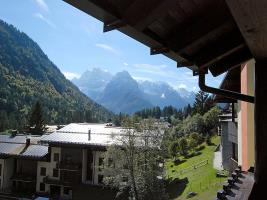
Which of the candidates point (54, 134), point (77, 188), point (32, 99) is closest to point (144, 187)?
point (77, 188)

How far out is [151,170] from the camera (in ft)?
79.9

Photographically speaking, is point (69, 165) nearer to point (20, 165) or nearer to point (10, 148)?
point (20, 165)

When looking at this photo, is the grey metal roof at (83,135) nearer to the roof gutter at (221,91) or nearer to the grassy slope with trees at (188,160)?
the grassy slope with trees at (188,160)

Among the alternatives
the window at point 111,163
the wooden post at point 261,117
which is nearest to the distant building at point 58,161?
the window at point 111,163

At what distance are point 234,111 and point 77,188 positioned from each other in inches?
893

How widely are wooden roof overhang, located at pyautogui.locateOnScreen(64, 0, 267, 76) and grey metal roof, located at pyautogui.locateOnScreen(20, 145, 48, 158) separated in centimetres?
3603

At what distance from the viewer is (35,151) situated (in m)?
39.1

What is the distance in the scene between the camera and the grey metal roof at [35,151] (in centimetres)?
3802

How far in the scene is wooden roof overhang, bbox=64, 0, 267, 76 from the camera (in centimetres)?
217

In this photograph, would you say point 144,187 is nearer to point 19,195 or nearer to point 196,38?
point 19,195

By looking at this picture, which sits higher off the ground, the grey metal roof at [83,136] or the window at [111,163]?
the grey metal roof at [83,136]

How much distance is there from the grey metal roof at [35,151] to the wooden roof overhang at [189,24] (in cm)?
3603

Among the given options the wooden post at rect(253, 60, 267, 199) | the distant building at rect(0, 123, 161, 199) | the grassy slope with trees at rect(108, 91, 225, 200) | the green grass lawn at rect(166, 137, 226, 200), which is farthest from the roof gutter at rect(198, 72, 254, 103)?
the distant building at rect(0, 123, 161, 199)

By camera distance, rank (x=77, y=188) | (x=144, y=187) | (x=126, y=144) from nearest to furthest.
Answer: (x=144, y=187) → (x=126, y=144) → (x=77, y=188)
